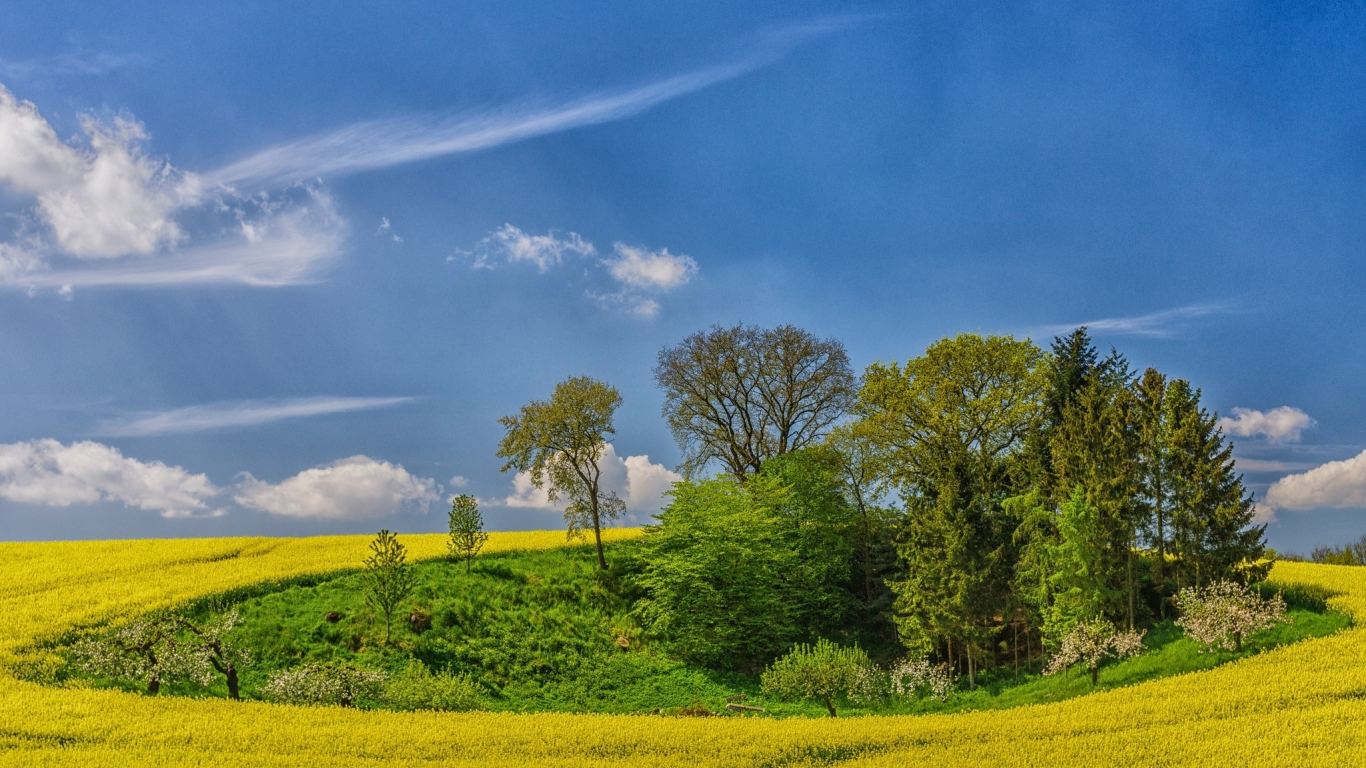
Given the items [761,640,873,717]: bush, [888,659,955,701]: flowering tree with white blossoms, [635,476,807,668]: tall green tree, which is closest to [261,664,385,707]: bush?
[761,640,873,717]: bush

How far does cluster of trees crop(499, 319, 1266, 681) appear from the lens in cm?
3997

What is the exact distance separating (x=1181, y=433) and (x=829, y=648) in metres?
19.6

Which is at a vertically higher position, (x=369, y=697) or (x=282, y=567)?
(x=282, y=567)

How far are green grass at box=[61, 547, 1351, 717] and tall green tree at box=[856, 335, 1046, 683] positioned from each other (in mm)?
3759

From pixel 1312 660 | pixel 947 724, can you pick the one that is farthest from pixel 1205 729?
pixel 1312 660

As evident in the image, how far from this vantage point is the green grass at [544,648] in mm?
36031

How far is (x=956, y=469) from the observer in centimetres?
4516

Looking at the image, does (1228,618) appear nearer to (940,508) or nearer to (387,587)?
(940,508)

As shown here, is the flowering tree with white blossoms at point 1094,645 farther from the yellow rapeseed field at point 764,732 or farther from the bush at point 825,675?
the bush at point 825,675

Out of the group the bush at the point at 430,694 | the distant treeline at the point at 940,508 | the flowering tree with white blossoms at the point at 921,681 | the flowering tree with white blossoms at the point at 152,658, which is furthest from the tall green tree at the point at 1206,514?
the flowering tree with white blossoms at the point at 152,658

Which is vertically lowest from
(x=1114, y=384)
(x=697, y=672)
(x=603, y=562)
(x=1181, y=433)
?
(x=697, y=672)

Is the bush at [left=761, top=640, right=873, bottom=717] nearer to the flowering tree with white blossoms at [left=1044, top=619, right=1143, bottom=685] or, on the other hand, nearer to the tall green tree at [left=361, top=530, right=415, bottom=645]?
the flowering tree with white blossoms at [left=1044, top=619, right=1143, bottom=685]

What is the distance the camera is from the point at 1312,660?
31469 millimetres

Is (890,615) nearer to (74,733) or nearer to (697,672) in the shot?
(697,672)
